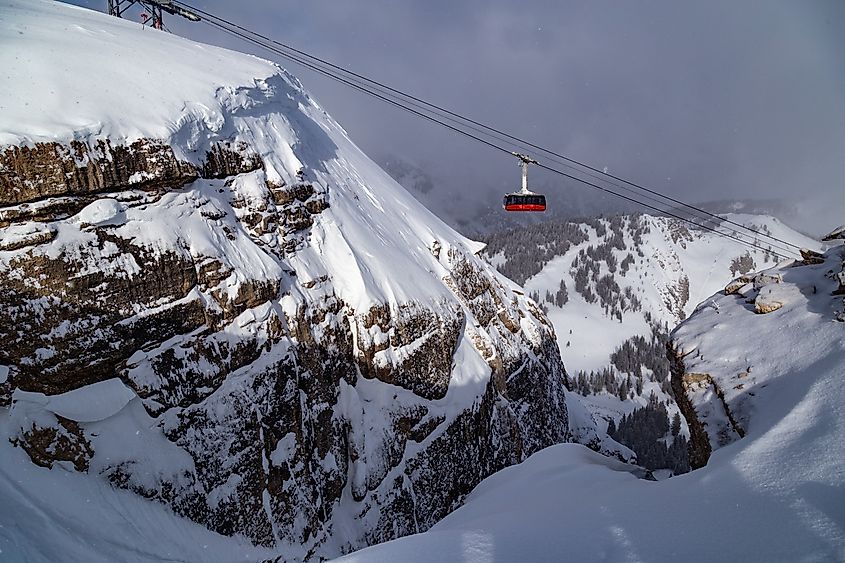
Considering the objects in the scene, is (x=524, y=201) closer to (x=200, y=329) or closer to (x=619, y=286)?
(x=200, y=329)

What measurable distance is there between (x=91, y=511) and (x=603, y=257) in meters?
146

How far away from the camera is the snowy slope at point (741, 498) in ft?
12.5

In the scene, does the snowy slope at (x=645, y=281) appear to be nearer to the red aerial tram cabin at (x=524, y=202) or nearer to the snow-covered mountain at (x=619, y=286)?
the snow-covered mountain at (x=619, y=286)

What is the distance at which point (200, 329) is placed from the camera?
11266 mm

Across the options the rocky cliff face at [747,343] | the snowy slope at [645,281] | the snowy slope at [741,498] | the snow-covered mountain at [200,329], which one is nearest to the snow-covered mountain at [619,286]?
the snowy slope at [645,281]

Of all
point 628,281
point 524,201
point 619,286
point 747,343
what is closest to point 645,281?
point 628,281

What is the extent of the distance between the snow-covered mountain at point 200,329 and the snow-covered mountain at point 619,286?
62.8 m

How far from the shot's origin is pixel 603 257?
137750 mm

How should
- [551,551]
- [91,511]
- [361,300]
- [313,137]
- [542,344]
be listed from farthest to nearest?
[542,344] < [313,137] < [361,300] < [91,511] < [551,551]

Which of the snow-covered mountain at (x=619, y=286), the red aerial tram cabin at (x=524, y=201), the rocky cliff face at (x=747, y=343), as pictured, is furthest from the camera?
the snow-covered mountain at (x=619, y=286)

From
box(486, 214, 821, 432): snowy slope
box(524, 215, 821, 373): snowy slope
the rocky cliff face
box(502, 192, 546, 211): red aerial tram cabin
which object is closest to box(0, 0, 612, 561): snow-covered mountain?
box(502, 192, 546, 211): red aerial tram cabin

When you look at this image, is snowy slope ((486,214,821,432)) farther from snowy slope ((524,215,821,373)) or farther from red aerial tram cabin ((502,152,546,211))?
red aerial tram cabin ((502,152,546,211))

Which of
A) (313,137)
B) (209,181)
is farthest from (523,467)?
(313,137)

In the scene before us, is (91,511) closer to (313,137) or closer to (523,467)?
(523,467)
